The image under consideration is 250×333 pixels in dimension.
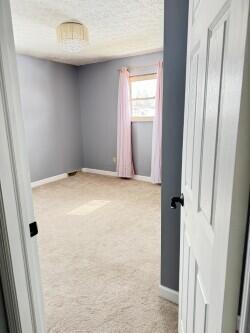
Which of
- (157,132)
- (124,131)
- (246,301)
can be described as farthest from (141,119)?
(246,301)

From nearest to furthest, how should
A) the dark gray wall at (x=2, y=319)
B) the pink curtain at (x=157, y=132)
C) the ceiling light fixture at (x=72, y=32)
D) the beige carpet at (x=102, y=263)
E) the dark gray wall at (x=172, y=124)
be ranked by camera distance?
the dark gray wall at (x=2, y=319), the dark gray wall at (x=172, y=124), the beige carpet at (x=102, y=263), the ceiling light fixture at (x=72, y=32), the pink curtain at (x=157, y=132)

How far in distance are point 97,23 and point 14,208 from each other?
262 cm

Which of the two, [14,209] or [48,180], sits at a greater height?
[14,209]

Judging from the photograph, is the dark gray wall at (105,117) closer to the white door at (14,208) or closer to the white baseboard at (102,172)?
the white baseboard at (102,172)

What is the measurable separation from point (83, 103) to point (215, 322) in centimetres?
519

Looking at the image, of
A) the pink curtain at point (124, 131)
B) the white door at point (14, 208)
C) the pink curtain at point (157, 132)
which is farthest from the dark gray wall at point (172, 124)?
the pink curtain at point (124, 131)

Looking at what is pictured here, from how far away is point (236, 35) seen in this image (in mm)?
455

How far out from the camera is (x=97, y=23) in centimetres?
271

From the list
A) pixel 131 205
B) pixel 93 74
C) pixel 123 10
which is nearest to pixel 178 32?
pixel 123 10

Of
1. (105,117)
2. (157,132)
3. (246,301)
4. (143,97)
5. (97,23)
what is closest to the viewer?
(246,301)

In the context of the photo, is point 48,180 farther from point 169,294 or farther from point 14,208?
point 14,208

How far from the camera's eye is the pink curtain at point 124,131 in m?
4.52

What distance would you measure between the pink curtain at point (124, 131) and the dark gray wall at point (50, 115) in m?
1.19

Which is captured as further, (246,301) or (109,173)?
(109,173)
